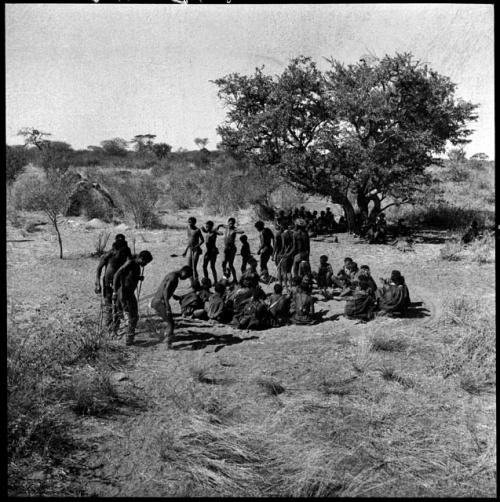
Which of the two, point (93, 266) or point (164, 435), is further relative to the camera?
point (93, 266)

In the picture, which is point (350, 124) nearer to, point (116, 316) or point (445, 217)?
point (445, 217)

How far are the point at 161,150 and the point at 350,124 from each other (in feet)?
101

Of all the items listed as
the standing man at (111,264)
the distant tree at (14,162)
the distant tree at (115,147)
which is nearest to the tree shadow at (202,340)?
the standing man at (111,264)

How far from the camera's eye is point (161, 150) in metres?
44.3

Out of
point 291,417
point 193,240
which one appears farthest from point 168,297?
point 193,240

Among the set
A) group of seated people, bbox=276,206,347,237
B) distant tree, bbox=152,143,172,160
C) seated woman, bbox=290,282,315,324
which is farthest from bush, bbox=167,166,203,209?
seated woman, bbox=290,282,315,324

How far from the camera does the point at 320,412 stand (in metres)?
5.70

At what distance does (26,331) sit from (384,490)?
17.6 ft

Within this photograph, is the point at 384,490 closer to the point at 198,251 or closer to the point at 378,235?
the point at 198,251

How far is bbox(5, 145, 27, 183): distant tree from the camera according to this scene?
21.1 meters

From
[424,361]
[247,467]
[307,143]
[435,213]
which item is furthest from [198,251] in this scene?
[435,213]

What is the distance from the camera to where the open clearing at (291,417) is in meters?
4.56

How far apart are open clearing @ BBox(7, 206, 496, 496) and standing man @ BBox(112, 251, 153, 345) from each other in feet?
1.28

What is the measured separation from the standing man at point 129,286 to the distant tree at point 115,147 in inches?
1626
